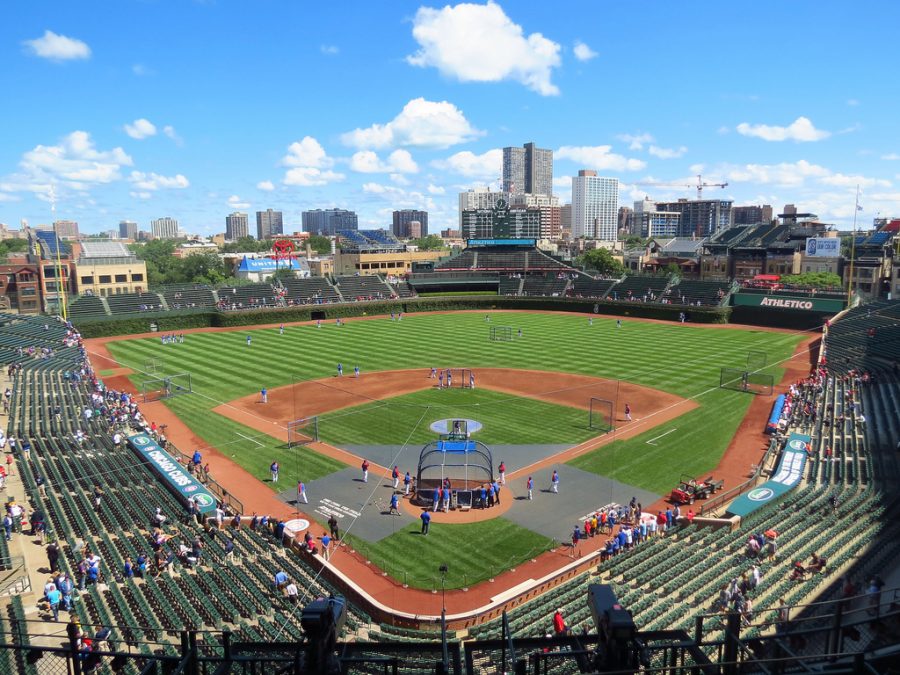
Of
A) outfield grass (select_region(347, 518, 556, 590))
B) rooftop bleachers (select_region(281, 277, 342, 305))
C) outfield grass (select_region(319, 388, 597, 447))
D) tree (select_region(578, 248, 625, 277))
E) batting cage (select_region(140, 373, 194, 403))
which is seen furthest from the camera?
tree (select_region(578, 248, 625, 277))

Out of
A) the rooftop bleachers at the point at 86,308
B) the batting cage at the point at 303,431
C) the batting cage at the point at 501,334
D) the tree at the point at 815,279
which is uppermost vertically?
the tree at the point at 815,279

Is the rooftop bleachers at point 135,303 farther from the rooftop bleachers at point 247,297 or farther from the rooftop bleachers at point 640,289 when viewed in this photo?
the rooftop bleachers at point 640,289

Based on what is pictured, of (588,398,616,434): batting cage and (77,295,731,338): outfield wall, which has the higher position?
(77,295,731,338): outfield wall

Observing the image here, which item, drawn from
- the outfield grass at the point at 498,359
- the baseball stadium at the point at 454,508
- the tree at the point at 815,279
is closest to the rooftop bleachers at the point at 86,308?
the outfield grass at the point at 498,359

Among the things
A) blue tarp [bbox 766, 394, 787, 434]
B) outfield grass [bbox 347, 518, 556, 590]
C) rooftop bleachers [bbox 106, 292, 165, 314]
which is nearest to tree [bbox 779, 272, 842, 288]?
blue tarp [bbox 766, 394, 787, 434]

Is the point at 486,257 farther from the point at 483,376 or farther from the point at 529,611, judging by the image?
the point at 529,611

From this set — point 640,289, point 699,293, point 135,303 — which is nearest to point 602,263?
point 640,289

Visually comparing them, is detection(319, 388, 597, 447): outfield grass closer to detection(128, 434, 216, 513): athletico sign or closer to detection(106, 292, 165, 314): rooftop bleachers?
detection(128, 434, 216, 513): athletico sign
